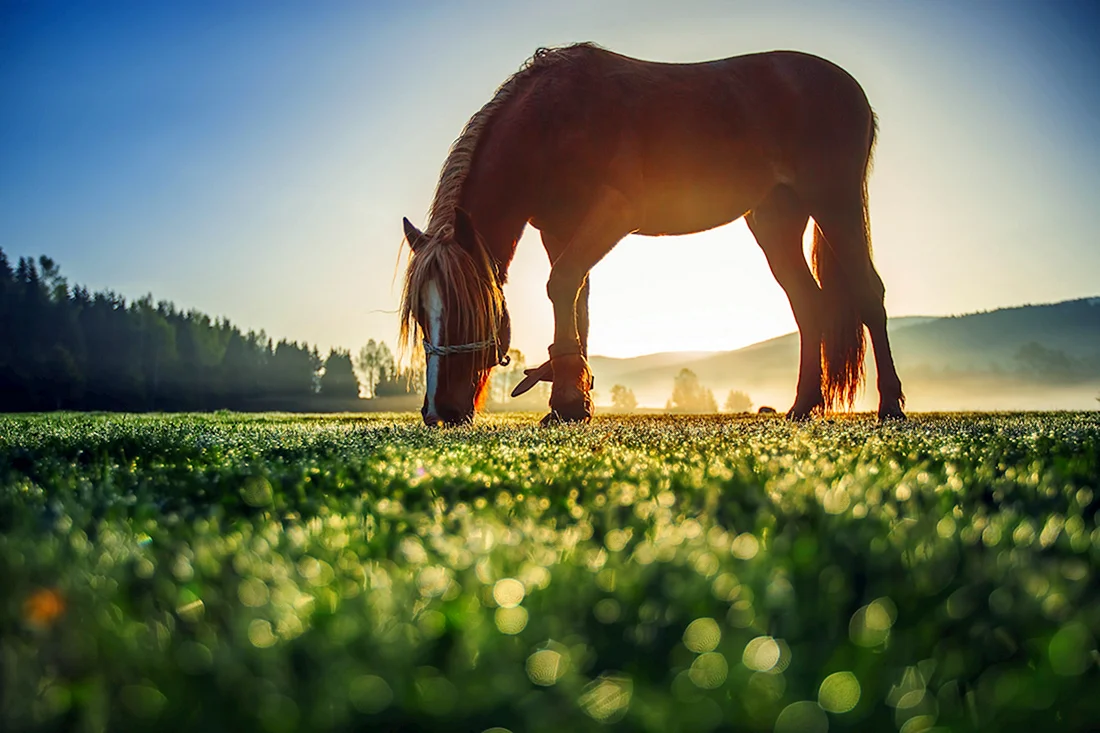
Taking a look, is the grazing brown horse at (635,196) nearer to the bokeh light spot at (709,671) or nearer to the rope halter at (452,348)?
the rope halter at (452,348)

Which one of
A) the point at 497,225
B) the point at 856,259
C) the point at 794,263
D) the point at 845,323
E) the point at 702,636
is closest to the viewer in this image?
the point at 702,636

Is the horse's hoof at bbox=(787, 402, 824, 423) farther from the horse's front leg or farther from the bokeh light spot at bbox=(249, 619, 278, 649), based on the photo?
the bokeh light spot at bbox=(249, 619, 278, 649)

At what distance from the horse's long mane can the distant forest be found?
64.1 ft

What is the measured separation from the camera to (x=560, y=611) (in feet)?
2.56

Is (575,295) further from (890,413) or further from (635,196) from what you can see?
(890,413)

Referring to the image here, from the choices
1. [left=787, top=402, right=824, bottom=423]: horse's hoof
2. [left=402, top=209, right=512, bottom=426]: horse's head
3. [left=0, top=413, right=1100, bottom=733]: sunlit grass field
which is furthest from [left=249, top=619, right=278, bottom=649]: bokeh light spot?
[left=787, top=402, right=824, bottom=423]: horse's hoof

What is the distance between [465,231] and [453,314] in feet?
2.15

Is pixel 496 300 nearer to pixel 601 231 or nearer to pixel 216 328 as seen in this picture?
pixel 601 231

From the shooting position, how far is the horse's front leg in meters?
5.41

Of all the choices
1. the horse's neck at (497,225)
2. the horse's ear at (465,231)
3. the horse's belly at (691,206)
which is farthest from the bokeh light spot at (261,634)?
the horse's belly at (691,206)

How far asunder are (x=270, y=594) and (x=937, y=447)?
264 centimetres

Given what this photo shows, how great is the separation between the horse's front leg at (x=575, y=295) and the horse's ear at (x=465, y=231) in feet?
2.40

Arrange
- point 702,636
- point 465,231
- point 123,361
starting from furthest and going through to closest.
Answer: point 123,361
point 465,231
point 702,636

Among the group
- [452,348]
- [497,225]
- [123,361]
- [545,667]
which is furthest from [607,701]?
[123,361]
